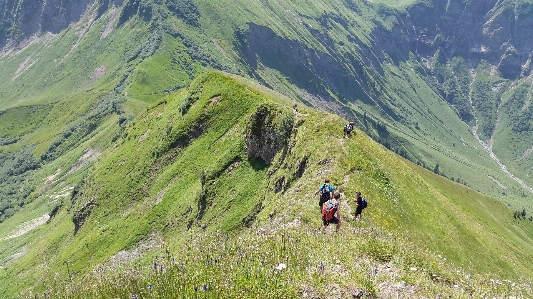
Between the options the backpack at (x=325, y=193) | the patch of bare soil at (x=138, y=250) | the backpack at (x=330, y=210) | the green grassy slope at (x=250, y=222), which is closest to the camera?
the green grassy slope at (x=250, y=222)

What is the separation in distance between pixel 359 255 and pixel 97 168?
9310 cm

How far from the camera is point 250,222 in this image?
44375mm

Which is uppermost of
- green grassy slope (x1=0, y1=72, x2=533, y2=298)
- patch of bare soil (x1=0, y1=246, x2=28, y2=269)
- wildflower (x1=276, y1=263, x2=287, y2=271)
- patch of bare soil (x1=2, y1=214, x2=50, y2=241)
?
wildflower (x1=276, y1=263, x2=287, y2=271)

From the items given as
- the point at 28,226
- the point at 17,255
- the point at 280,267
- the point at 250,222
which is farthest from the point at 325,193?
the point at 28,226

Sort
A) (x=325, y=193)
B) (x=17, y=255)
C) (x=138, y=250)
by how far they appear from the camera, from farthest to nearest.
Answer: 1. (x=17, y=255)
2. (x=138, y=250)
3. (x=325, y=193)

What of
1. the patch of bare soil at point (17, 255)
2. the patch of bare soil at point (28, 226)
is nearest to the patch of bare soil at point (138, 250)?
the patch of bare soil at point (17, 255)

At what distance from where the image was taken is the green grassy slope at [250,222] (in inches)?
492

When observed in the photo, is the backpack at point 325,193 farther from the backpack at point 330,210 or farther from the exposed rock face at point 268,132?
the exposed rock face at point 268,132

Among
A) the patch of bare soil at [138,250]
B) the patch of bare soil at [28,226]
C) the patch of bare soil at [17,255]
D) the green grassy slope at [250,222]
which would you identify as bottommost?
the patch of bare soil at [28,226]

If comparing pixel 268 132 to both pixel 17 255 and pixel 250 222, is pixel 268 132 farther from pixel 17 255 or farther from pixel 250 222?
pixel 17 255

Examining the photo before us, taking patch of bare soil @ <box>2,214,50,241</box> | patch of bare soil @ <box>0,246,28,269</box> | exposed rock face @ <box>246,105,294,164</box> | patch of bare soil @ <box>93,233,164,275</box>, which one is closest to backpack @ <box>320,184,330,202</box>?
exposed rock face @ <box>246,105,294,164</box>

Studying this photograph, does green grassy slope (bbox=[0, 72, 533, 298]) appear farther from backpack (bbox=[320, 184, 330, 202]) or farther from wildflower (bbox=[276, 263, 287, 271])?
backpack (bbox=[320, 184, 330, 202])

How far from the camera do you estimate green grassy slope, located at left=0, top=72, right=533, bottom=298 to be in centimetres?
1251

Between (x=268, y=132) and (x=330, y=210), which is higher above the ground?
(x=330, y=210)
